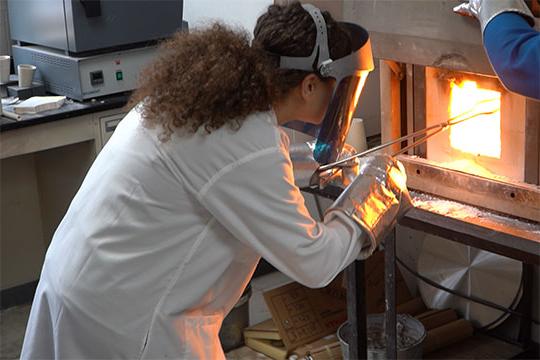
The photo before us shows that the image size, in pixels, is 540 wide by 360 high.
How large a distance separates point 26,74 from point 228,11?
2.63 ft

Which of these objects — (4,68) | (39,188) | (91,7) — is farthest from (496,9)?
(39,188)

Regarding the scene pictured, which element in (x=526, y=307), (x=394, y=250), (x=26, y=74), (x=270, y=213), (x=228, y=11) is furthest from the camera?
(x=26, y=74)

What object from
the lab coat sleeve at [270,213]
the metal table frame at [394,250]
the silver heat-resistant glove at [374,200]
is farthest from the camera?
the metal table frame at [394,250]

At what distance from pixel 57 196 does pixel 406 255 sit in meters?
1.39

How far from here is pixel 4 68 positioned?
3578mm

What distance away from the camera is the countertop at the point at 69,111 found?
10.5ft

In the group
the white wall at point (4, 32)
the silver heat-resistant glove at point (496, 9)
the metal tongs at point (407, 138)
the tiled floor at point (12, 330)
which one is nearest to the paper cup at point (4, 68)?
the white wall at point (4, 32)

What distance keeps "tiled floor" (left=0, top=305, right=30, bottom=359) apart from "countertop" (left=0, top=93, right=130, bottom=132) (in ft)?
2.60

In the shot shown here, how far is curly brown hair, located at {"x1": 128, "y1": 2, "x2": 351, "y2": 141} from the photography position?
1.65 metres

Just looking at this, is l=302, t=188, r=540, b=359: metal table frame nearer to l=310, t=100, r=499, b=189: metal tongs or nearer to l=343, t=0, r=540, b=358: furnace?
l=343, t=0, r=540, b=358: furnace

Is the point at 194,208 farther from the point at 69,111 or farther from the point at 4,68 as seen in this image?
the point at 4,68

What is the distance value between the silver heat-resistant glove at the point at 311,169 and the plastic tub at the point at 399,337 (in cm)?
83

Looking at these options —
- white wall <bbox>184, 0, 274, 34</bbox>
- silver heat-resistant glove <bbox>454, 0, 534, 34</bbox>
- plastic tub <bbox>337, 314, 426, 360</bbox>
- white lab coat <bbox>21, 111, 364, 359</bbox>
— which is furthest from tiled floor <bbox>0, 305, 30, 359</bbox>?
silver heat-resistant glove <bbox>454, 0, 534, 34</bbox>

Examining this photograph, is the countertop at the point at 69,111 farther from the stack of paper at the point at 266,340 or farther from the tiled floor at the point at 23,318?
the stack of paper at the point at 266,340
